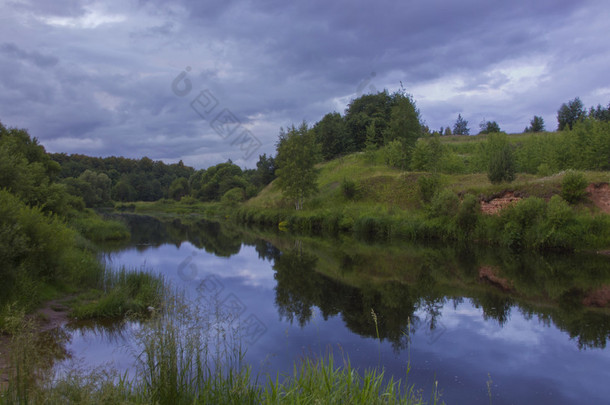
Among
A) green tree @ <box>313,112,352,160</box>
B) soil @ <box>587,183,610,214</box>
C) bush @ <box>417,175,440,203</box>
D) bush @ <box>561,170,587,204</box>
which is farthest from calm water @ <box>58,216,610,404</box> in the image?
green tree @ <box>313,112,352,160</box>

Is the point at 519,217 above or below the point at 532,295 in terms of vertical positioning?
above

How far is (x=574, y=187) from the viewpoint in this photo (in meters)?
23.2

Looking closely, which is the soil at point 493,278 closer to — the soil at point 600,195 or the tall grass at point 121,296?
the soil at point 600,195

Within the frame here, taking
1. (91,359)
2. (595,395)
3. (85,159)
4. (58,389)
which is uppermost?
(85,159)

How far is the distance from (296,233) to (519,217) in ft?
60.1

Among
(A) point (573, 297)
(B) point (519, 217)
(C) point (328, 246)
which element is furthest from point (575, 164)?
(A) point (573, 297)

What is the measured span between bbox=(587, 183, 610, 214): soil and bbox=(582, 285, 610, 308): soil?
10.8 metres

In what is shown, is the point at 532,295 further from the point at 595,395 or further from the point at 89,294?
the point at 89,294

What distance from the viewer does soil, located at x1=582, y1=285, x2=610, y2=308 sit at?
12330 mm

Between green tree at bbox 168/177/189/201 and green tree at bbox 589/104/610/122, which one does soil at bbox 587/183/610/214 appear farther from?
green tree at bbox 168/177/189/201

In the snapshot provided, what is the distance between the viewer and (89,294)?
11.7 m

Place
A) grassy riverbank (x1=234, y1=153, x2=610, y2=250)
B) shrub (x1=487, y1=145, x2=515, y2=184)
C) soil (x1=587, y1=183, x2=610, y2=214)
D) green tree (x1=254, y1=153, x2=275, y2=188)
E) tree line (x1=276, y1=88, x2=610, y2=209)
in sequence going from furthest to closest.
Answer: green tree (x1=254, y1=153, x2=275, y2=188) → tree line (x1=276, y1=88, x2=610, y2=209) → shrub (x1=487, y1=145, x2=515, y2=184) → soil (x1=587, y1=183, x2=610, y2=214) → grassy riverbank (x1=234, y1=153, x2=610, y2=250)

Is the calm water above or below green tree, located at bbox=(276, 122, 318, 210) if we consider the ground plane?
below

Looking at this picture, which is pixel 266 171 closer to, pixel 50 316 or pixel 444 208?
pixel 444 208
